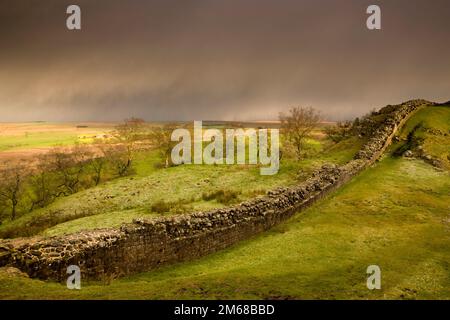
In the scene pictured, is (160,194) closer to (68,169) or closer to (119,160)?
(68,169)

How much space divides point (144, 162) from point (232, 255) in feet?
259

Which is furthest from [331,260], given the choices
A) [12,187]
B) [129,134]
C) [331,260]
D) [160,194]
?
[129,134]

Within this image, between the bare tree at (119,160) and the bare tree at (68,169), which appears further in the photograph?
the bare tree at (119,160)

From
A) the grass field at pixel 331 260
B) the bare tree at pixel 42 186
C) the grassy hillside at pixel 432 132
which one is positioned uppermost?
the grassy hillside at pixel 432 132

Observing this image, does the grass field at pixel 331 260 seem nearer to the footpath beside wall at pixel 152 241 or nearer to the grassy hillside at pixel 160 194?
the footpath beside wall at pixel 152 241

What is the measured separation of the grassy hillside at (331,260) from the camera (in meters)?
13.7

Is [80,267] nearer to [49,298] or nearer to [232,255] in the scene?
[49,298]

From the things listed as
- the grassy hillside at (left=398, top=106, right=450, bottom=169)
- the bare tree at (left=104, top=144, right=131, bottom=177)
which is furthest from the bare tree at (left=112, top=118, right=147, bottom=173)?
the grassy hillside at (left=398, top=106, right=450, bottom=169)

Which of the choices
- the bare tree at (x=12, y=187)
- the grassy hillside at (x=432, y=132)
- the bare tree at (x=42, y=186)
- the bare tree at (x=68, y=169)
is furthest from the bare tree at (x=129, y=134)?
the grassy hillside at (x=432, y=132)

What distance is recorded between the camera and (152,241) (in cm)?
1969

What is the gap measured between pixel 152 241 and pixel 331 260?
9.43 meters

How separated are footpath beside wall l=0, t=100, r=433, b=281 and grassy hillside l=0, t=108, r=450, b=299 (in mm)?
636

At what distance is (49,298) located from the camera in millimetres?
12508

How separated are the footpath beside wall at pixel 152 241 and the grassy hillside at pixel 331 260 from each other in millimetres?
636
